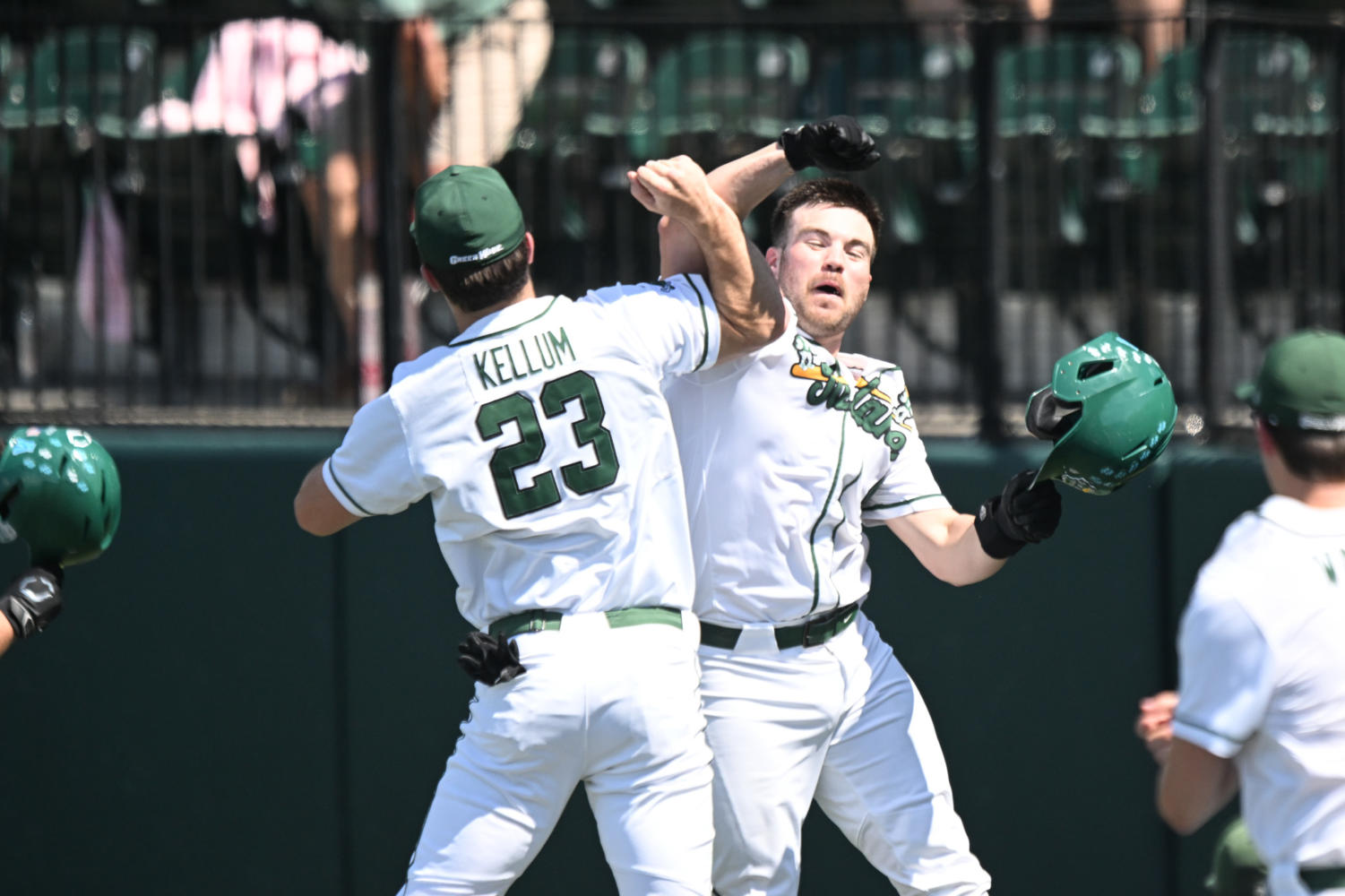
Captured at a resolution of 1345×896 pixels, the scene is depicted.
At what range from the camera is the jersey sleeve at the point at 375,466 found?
3.67m

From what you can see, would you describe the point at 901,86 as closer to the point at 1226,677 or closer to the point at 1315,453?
the point at 1315,453

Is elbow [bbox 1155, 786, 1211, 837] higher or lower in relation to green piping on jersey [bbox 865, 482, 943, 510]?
lower

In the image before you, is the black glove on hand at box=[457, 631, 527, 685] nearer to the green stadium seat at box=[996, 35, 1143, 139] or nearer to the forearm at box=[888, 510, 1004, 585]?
the forearm at box=[888, 510, 1004, 585]

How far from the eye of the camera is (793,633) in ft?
13.5

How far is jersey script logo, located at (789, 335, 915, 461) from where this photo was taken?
13.6 ft

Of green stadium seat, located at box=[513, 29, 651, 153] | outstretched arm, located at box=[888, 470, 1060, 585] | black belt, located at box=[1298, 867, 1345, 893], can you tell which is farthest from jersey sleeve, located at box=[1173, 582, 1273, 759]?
green stadium seat, located at box=[513, 29, 651, 153]

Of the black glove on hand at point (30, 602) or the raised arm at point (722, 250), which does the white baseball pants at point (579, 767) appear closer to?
the raised arm at point (722, 250)

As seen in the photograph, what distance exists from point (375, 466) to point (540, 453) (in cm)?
37

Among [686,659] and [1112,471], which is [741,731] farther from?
[1112,471]

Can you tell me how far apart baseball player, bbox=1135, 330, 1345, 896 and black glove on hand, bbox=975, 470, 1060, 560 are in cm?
88

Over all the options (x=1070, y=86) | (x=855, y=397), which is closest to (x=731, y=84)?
(x=1070, y=86)

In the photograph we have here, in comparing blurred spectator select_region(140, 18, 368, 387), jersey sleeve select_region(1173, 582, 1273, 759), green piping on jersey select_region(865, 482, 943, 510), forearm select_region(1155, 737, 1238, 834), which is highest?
blurred spectator select_region(140, 18, 368, 387)

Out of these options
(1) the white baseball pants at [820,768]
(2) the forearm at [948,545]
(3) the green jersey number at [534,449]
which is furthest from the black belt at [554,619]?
(2) the forearm at [948,545]

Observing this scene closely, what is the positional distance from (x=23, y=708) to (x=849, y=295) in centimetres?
293
